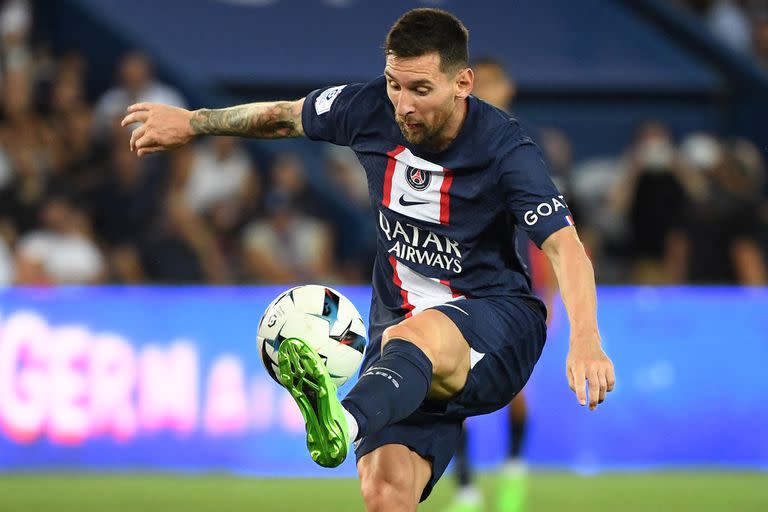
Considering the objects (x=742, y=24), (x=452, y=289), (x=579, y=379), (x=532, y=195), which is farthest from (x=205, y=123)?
(x=742, y=24)

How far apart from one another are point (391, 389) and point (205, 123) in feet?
4.92

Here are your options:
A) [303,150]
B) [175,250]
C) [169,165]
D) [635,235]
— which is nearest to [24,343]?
[175,250]

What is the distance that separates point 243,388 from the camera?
378 inches

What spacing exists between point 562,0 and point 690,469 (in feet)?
21.8

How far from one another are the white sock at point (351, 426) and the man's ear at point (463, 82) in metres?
1.26

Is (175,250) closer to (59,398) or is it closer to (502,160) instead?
(59,398)

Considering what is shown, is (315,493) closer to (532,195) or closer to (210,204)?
(210,204)

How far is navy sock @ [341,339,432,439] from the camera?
4312 mm

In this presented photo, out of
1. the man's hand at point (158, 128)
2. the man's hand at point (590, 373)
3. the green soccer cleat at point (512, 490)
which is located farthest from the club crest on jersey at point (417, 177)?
the green soccer cleat at point (512, 490)

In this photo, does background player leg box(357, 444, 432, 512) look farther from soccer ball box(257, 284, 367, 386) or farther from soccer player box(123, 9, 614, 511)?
soccer ball box(257, 284, 367, 386)

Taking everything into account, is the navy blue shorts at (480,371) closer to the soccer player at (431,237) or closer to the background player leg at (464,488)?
the soccer player at (431,237)

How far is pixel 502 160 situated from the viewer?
4730mm

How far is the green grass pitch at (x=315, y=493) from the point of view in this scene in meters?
7.85

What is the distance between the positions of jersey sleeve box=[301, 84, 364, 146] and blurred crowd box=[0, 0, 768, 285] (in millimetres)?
5656
